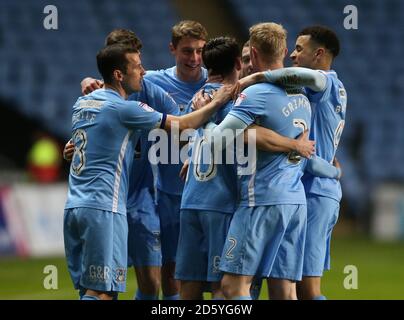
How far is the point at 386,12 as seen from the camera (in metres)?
19.9

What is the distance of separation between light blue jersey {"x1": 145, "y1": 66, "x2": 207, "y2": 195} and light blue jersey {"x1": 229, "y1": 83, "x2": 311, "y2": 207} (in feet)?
3.67

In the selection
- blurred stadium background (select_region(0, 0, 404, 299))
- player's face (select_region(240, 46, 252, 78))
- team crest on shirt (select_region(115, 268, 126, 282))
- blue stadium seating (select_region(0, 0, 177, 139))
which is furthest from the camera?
blue stadium seating (select_region(0, 0, 177, 139))

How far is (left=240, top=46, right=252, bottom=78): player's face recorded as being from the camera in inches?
254

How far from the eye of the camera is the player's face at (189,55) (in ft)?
22.4

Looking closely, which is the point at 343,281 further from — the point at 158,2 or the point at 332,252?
the point at 158,2

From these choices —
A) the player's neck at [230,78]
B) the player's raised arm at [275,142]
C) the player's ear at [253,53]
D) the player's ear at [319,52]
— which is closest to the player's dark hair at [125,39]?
the player's neck at [230,78]

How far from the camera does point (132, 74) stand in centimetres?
612

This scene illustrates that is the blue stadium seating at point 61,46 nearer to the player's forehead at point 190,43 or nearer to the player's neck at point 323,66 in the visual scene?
the player's forehead at point 190,43

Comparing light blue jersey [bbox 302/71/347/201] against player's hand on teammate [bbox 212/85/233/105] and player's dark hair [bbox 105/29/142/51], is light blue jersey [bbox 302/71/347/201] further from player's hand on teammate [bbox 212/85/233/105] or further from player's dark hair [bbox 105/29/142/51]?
player's dark hair [bbox 105/29/142/51]

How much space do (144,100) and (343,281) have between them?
18.5 ft

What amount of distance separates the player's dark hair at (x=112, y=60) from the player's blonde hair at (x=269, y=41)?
33.6 inches

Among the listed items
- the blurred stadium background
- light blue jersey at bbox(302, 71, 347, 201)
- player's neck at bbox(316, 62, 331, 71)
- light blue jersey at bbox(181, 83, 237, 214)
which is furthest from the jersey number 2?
the blurred stadium background

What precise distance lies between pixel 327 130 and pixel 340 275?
19.5 feet
